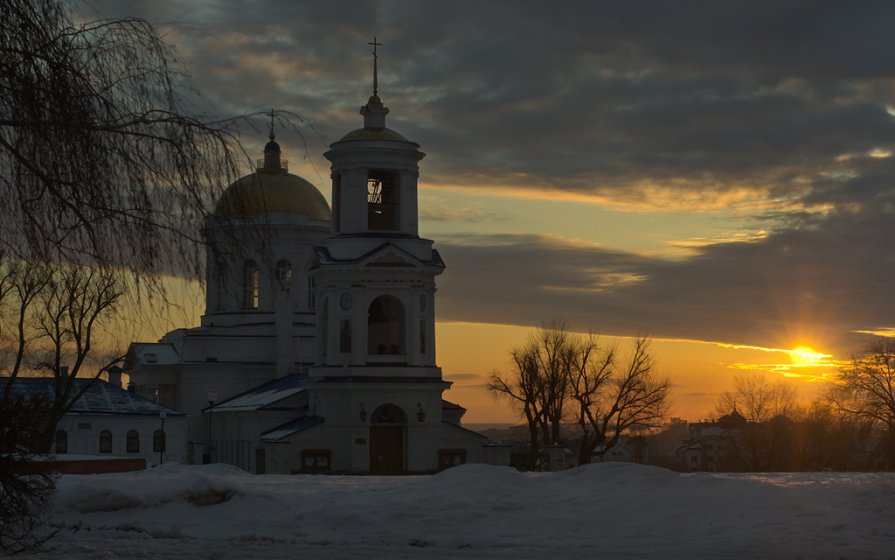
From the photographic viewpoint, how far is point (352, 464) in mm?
56406

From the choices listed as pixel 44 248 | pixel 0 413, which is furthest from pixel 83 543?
pixel 44 248

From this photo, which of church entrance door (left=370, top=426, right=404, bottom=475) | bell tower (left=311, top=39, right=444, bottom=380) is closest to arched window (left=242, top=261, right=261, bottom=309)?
bell tower (left=311, top=39, right=444, bottom=380)

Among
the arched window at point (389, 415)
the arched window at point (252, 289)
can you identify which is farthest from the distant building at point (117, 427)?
the arched window at point (389, 415)

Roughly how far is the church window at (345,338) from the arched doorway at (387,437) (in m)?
2.97

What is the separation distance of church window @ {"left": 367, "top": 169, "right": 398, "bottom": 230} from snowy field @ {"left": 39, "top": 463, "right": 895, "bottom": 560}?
3331 cm

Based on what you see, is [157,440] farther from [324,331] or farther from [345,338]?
[345,338]

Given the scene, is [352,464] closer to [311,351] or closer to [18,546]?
[311,351]

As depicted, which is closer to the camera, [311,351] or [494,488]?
[494,488]

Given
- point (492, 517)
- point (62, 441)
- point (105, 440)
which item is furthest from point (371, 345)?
point (492, 517)

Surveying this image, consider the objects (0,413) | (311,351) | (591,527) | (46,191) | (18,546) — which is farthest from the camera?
(311,351)

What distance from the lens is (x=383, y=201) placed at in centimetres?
5934

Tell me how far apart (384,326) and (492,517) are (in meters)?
38.1

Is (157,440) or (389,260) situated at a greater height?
(389,260)

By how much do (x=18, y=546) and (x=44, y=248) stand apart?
278 inches
